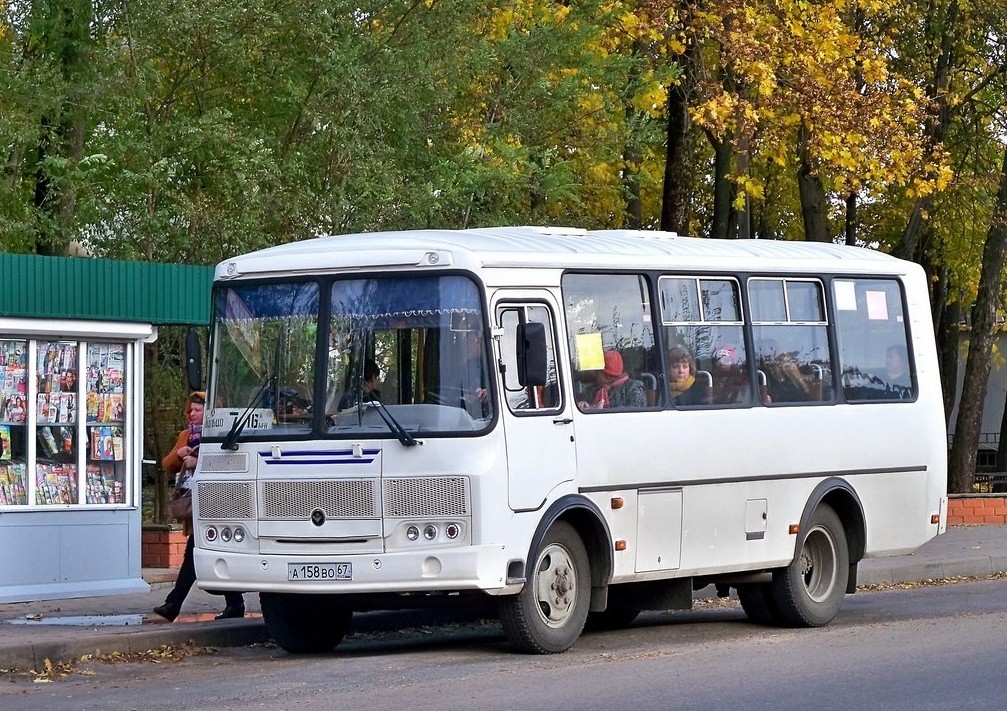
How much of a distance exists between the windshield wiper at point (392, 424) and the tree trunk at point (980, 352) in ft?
64.0

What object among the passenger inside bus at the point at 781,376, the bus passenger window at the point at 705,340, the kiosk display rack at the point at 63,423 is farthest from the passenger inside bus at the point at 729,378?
the kiosk display rack at the point at 63,423

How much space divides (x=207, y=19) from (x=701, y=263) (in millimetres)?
7511

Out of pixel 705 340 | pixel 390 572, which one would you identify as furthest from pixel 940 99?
pixel 390 572

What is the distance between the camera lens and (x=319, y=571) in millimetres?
11773

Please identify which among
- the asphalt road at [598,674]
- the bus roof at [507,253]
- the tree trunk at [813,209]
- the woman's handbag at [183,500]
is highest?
the tree trunk at [813,209]

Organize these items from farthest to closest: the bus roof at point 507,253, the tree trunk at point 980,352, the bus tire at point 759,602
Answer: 1. the tree trunk at point 980,352
2. the bus tire at point 759,602
3. the bus roof at point 507,253

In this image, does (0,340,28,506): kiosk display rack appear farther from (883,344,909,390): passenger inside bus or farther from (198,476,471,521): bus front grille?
(883,344,909,390): passenger inside bus

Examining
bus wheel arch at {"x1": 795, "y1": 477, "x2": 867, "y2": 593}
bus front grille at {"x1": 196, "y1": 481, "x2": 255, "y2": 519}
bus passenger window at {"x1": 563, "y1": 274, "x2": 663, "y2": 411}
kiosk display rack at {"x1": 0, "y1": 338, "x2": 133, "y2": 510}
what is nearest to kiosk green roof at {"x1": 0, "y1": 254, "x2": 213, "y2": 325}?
kiosk display rack at {"x1": 0, "y1": 338, "x2": 133, "y2": 510}

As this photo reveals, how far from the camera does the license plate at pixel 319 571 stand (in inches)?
460

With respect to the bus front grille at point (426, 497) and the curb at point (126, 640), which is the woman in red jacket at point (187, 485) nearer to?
the curb at point (126, 640)

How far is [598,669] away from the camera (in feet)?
36.3

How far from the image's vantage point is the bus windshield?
1179 centimetres

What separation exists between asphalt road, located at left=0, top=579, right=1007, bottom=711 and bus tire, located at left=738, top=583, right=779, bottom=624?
137 millimetres

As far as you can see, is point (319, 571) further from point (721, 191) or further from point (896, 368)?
point (721, 191)
